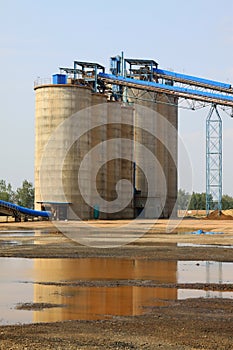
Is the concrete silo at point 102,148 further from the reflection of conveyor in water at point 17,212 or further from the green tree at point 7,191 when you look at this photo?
the green tree at point 7,191

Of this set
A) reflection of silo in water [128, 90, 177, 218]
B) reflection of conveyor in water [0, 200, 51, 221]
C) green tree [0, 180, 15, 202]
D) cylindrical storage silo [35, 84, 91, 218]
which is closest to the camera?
reflection of conveyor in water [0, 200, 51, 221]

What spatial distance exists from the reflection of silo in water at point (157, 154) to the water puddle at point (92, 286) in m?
63.1

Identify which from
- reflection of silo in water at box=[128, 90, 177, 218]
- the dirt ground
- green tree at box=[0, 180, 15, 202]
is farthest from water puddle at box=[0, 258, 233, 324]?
green tree at box=[0, 180, 15, 202]

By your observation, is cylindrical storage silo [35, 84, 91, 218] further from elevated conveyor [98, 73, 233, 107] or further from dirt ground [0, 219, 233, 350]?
dirt ground [0, 219, 233, 350]

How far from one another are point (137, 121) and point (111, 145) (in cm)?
785

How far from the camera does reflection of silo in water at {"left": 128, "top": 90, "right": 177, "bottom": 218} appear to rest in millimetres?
88938

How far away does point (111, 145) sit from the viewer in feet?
274

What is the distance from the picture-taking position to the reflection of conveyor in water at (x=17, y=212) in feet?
238

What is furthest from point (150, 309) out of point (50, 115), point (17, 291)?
point (50, 115)

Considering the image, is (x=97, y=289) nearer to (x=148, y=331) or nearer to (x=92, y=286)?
(x=92, y=286)

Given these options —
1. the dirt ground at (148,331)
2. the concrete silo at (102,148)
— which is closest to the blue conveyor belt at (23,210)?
the concrete silo at (102,148)

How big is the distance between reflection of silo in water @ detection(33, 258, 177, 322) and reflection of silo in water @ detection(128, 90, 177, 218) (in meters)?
63.6

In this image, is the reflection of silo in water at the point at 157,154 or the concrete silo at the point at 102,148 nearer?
the concrete silo at the point at 102,148

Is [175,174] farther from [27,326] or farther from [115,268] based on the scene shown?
[27,326]
